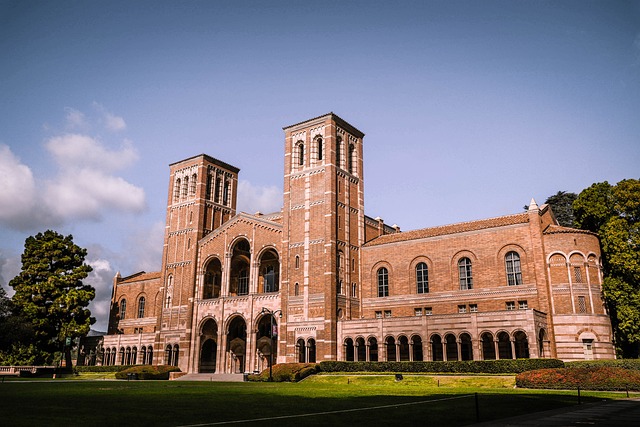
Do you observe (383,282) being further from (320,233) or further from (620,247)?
(620,247)

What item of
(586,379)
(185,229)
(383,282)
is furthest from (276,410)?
(185,229)

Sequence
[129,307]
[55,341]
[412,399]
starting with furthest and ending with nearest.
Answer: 1. [129,307]
2. [55,341]
3. [412,399]

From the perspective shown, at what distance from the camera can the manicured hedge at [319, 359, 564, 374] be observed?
3572 centimetres

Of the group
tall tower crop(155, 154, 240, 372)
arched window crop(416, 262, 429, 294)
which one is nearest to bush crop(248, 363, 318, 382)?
arched window crop(416, 262, 429, 294)

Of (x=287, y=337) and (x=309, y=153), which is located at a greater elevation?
(x=309, y=153)

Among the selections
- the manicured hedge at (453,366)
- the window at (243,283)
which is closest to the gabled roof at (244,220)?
the window at (243,283)

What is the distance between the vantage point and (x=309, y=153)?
54.7 meters

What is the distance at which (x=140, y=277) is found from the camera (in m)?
71.8

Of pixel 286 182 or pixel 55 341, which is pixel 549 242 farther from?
pixel 55 341

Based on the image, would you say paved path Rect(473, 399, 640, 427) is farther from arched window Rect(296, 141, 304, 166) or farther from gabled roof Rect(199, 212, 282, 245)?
arched window Rect(296, 141, 304, 166)

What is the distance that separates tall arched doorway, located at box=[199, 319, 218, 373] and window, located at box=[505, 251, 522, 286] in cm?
3148

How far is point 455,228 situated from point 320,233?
12546mm

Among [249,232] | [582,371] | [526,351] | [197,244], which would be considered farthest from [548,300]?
[197,244]

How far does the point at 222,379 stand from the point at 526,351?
2611 centimetres
